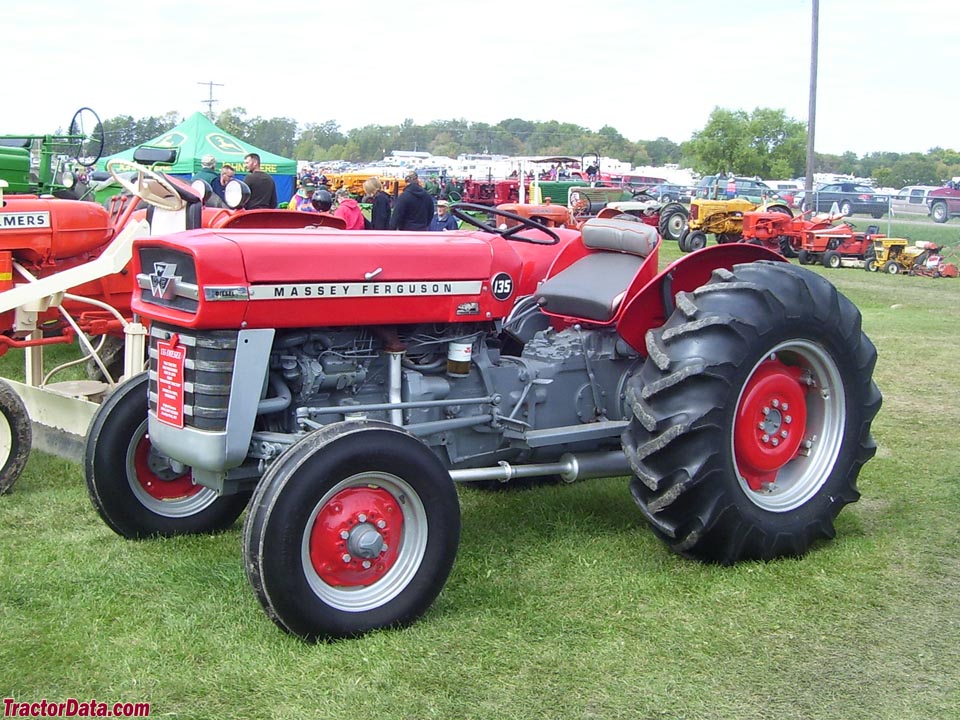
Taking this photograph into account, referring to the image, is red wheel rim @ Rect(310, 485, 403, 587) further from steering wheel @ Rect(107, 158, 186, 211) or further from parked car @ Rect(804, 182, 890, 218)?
parked car @ Rect(804, 182, 890, 218)

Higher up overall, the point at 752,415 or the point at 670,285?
the point at 670,285

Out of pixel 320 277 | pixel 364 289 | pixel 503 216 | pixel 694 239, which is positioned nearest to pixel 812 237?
pixel 694 239

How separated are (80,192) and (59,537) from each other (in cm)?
850

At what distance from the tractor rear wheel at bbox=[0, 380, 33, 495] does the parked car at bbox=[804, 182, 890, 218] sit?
30.4m

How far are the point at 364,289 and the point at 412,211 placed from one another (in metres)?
8.06

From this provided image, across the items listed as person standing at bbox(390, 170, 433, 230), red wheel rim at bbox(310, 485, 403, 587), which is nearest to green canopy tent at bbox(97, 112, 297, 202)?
person standing at bbox(390, 170, 433, 230)

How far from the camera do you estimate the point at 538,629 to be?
3734mm

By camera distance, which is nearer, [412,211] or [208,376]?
[208,376]

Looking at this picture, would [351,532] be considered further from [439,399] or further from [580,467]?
[580,467]

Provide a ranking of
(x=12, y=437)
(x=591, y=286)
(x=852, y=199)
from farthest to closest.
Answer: (x=852, y=199) < (x=12, y=437) < (x=591, y=286)

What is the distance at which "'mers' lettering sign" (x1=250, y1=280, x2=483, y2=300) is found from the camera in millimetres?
3809

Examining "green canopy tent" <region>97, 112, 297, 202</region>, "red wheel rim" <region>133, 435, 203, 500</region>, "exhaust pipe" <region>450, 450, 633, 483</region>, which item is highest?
"green canopy tent" <region>97, 112, 297, 202</region>

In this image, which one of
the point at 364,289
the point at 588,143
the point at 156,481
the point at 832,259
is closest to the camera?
the point at 364,289

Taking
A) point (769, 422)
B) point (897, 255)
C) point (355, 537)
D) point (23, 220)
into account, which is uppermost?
point (23, 220)
